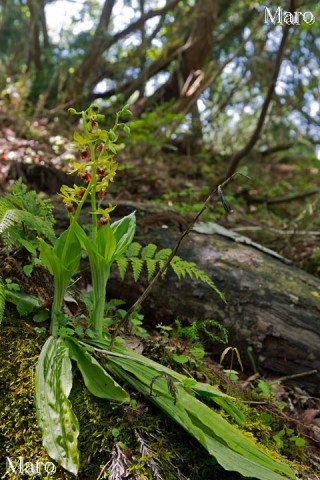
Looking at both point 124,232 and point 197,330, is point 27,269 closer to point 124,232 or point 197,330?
point 124,232

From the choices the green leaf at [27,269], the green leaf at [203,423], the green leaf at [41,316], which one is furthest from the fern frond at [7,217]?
the green leaf at [203,423]

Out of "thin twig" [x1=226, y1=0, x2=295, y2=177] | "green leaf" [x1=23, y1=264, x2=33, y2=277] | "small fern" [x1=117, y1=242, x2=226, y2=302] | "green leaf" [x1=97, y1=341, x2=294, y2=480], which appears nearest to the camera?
"green leaf" [x1=97, y1=341, x2=294, y2=480]

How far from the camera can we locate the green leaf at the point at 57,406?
1.50 metres

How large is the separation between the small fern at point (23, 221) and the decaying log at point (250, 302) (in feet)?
3.43

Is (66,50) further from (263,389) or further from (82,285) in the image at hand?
(263,389)

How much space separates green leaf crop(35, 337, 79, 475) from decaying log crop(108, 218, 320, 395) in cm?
129

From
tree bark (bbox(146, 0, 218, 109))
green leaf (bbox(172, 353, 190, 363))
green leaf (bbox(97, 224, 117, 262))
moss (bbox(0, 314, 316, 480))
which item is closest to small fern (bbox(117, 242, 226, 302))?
green leaf (bbox(97, 224, 117, 262))

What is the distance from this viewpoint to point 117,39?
8.09 metres

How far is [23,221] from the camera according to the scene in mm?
2125

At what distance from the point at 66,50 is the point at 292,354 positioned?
7.98m

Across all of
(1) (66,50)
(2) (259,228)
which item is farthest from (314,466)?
(1) (66,50)

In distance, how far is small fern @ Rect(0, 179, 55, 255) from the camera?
1905 millimetres

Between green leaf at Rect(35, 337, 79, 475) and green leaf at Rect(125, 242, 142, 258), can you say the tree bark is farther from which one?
green leaf at Rect(35, 337, 79, 475)

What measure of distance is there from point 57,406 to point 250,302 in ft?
5.53
